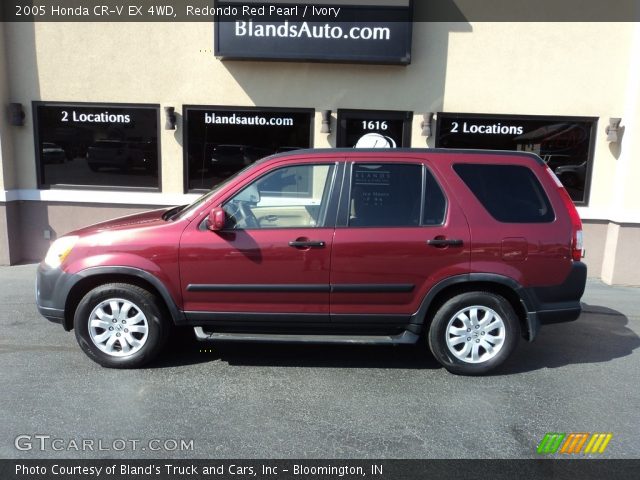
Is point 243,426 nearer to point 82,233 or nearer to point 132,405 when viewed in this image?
point 132,405

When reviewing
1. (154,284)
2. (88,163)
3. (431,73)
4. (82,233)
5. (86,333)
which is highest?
(431,73)

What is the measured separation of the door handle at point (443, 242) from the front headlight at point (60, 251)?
2.96m

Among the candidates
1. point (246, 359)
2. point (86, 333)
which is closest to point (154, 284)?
point (86, 333)

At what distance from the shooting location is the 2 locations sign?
7.50 m

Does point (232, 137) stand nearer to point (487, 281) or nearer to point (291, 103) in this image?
point (291, 103)

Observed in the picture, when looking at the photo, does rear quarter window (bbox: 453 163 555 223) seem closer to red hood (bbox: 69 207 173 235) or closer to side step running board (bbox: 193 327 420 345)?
side step running board (bbox: 193 327 420 345)

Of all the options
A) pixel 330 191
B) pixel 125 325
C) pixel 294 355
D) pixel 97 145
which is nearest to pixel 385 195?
pixel 330 191

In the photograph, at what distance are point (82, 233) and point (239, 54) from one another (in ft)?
14.0

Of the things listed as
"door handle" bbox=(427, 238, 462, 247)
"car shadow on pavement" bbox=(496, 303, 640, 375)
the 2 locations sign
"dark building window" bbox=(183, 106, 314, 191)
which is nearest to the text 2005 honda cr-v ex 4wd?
"door handle" bbox=(427, 238, 462, 247)

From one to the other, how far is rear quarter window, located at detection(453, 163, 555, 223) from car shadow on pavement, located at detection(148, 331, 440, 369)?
1506 mm

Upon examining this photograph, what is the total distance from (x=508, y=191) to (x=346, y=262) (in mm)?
1508

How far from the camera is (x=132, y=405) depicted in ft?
12.5

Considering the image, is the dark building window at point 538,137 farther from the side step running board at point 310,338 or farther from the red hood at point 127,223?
the red hood at point 127,223

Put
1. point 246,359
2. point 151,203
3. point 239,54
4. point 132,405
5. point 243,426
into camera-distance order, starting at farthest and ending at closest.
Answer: point 151,203, point 239,54, point 246,359, point 132,405, point 243,426
